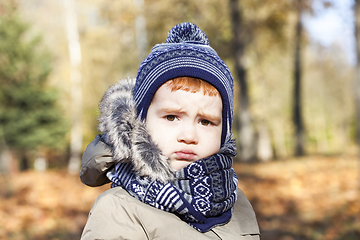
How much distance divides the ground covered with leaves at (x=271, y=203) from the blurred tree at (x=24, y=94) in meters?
8.05

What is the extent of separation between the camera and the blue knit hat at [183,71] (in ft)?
5.74

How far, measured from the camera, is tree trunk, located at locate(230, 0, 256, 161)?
478 inches

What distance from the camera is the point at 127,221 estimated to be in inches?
60.6

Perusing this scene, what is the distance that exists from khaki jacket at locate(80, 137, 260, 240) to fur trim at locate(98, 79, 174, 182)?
119 millimetres

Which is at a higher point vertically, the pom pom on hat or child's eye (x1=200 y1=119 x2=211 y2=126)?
the pom pom on hat

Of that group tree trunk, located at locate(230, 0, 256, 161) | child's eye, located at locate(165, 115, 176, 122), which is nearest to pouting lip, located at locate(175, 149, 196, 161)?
child's eye, located at locate(165, 115, 176, 122)

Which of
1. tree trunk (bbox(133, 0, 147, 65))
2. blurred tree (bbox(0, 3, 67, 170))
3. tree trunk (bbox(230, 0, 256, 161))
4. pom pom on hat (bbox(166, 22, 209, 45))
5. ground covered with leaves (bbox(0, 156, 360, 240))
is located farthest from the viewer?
blurred tree (bbox(0, 3, 67, 170))

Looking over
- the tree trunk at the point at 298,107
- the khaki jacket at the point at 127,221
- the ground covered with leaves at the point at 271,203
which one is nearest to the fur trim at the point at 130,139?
the khaki jacket at the point at 127,221

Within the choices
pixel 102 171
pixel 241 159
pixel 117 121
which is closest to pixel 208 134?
pixel 117 121

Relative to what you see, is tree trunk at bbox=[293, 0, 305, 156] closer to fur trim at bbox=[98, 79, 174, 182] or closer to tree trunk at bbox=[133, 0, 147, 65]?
tree trunk at bbox=[133, 0, 147, 65]

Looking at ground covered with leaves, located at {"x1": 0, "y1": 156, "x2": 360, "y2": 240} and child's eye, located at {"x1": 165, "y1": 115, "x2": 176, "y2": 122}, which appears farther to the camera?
ground covered with leaves, located at {"x1": 0, "y1": 156, "x2": 360, "y2": 240}

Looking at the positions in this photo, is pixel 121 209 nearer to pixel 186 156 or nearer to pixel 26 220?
pixel 186 156

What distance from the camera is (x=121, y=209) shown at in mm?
1563

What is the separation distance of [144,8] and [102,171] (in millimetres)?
13653
